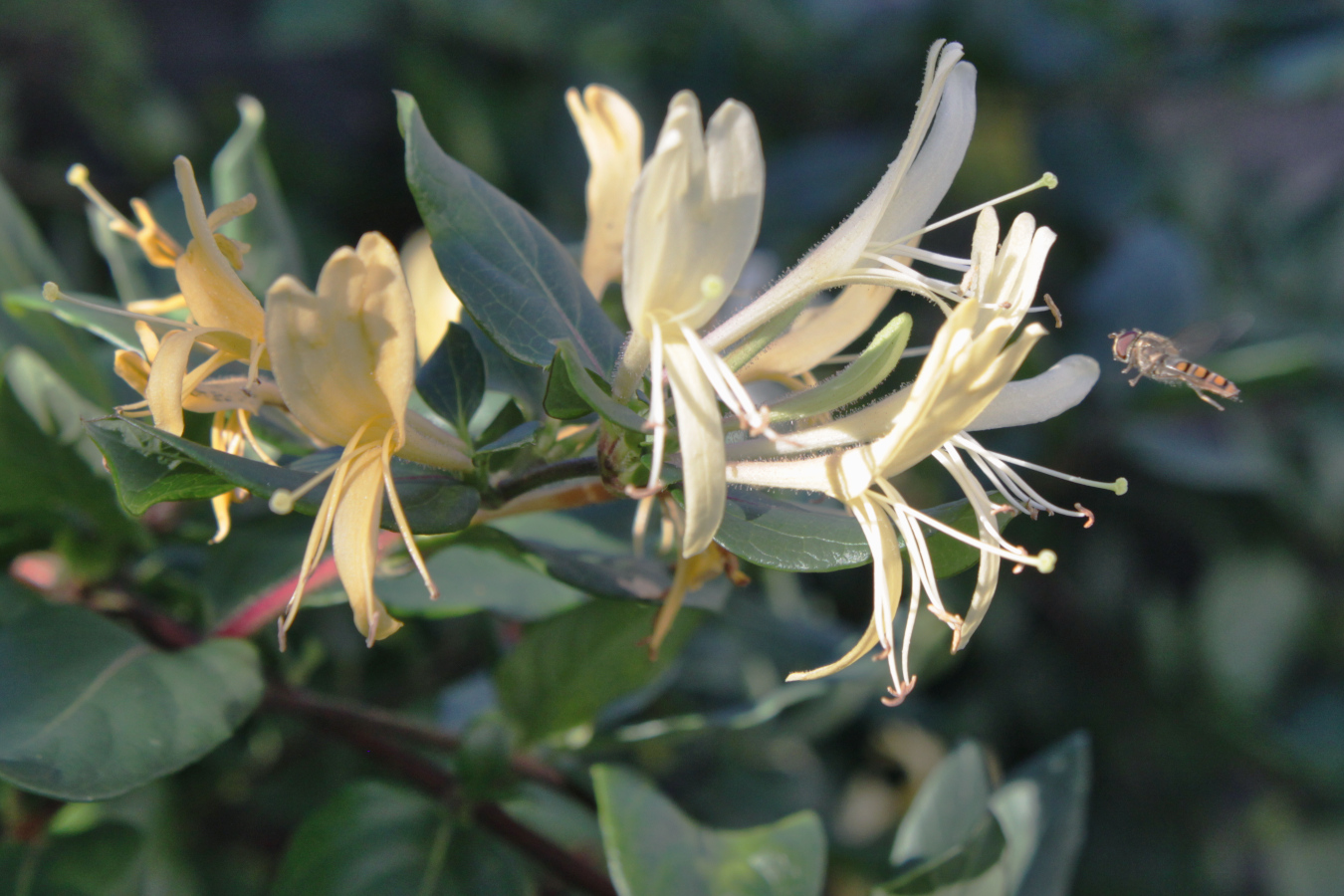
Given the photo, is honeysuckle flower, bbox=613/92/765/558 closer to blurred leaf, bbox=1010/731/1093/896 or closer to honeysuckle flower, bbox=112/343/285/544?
honeysuckle flower, bbox=112/343/285/544

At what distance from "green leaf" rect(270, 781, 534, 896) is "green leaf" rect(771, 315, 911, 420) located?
17.3 inches

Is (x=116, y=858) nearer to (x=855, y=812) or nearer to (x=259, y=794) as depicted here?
(x=259, y=794)

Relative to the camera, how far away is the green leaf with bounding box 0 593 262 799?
53 cm

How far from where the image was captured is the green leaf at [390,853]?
70 cm

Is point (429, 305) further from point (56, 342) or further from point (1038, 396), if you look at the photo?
point (1038, 396)

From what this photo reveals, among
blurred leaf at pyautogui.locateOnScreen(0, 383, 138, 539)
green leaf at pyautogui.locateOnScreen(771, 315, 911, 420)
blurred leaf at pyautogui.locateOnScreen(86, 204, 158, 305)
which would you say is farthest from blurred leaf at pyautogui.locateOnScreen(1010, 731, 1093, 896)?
blurred leaf at pyautogui.locateOnScreen(86, 204, 158, 305)

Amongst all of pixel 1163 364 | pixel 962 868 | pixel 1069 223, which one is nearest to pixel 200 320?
→ pixel 962 868

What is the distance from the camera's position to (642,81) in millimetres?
1939

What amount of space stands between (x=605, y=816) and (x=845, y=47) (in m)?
1.75

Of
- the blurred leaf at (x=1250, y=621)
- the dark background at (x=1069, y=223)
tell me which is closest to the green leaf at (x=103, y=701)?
the dark background at (x=1069, y=223)

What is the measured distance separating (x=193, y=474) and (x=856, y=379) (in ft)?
1.05

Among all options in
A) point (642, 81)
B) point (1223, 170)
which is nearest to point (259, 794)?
point (642, 81)

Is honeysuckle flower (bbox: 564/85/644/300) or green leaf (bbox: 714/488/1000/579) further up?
honeysuckle flower (bbox: 564/85/644/300)

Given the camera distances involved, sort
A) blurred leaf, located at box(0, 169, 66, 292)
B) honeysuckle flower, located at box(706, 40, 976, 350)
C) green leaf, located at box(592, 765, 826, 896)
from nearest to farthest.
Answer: honeysuckle flower, located at box(706, 40, 976, 350) < green leaf, located at box(592, 765, 826, 896) < blurred leaf, located at box(0, 169, 66, 292)
